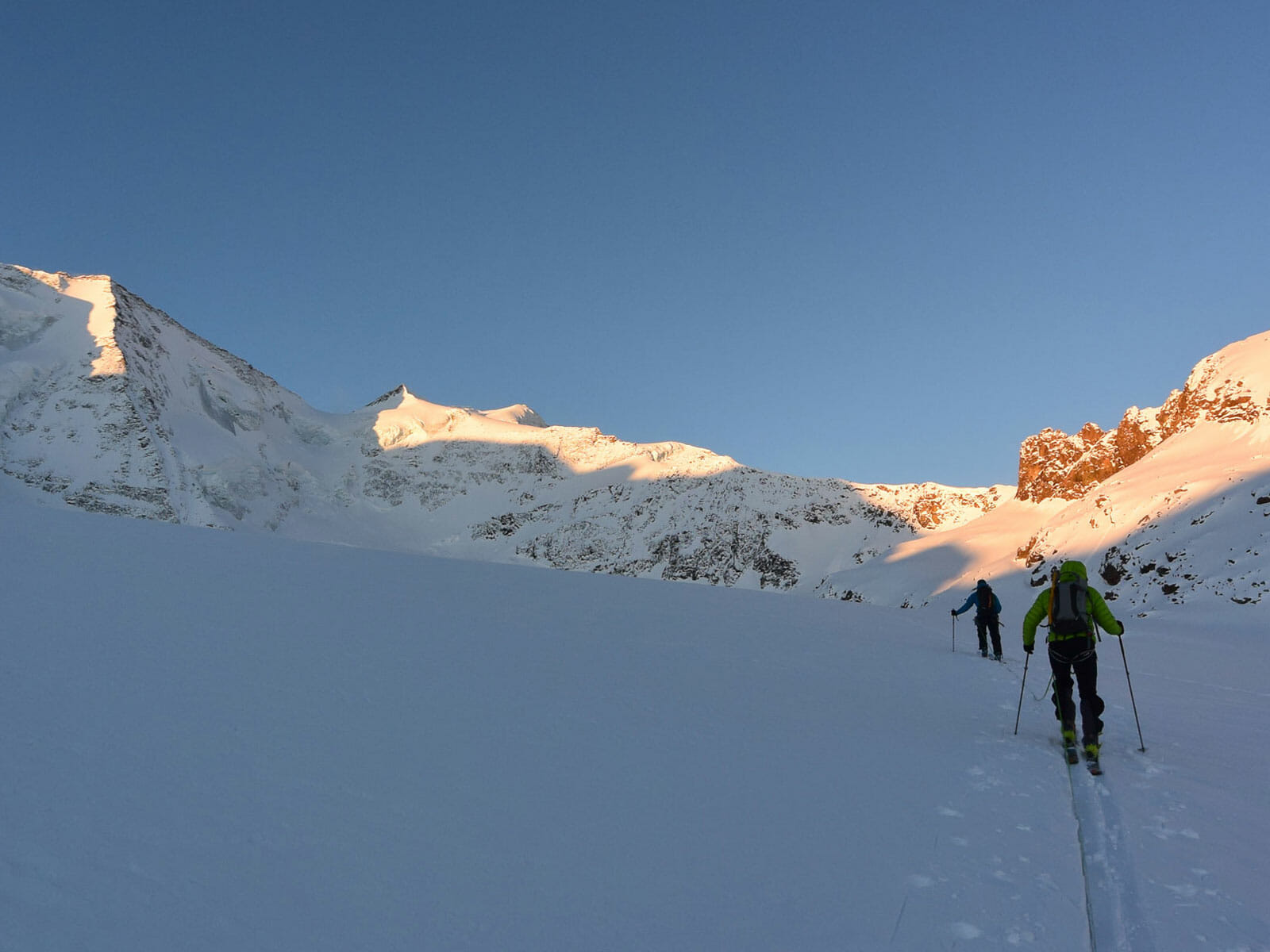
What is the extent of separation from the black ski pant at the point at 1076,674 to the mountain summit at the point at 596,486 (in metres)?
26.5

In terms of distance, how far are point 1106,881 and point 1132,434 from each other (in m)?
66.5

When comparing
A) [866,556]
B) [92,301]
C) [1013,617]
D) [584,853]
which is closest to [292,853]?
[584,853]

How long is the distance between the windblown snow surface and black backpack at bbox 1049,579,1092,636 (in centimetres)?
131

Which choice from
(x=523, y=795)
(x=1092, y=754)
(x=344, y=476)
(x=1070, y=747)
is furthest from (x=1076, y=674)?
(x=344, y=476)

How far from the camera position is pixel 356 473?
18538cm

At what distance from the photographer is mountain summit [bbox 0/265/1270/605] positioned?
41969mm

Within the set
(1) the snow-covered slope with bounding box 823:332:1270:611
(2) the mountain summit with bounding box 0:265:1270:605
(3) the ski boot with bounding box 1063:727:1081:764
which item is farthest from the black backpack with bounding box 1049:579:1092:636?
(2) the mountain summit with bounding box 0:265:1270:605

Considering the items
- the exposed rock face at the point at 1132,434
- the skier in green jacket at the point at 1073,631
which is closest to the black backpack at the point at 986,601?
the skier in green jacket at the point at 1073,631

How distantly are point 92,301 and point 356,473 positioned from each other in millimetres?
68241

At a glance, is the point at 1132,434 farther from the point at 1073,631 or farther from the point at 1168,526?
the point at 1073,631

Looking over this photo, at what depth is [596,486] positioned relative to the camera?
564 feet

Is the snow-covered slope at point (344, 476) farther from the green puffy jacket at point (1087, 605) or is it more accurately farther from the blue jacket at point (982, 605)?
the green puffy jacket at point (1087, 605)

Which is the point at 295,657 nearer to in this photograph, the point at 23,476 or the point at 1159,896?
the point at 1159,896

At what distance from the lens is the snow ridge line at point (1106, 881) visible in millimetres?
3789
